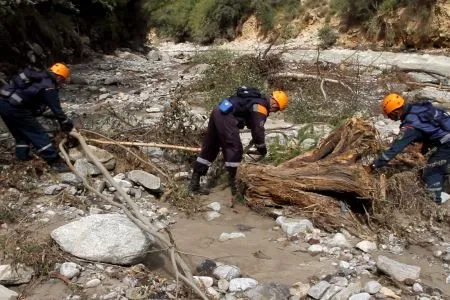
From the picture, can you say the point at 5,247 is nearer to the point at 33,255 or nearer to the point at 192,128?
the point at 33,255

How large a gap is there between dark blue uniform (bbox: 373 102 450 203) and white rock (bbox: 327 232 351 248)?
0.99 m

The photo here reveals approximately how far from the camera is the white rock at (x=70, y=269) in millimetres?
3529

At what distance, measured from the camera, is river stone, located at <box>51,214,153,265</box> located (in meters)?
3.68

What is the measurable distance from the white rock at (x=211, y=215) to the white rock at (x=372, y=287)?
6.10 ft

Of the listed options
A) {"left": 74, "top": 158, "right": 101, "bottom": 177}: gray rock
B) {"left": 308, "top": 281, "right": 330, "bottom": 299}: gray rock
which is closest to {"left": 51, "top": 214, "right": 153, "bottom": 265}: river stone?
{"left": 308, "top": 281, "right": 330, "bottom": 299}: gray rock

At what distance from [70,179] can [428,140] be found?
3775 mm

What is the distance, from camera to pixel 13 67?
11352 millimetres

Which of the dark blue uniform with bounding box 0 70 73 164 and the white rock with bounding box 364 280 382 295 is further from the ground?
the dark blue uniform with bounding box 0 70 73 164

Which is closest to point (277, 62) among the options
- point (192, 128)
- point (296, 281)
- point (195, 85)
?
point (195, 85)

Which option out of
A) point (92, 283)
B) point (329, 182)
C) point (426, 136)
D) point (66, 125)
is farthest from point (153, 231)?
point (426, 136)

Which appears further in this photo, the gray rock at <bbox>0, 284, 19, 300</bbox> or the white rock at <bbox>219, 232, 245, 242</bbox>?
the white rock at <bbox>219, 232, 245, 242</bbox>

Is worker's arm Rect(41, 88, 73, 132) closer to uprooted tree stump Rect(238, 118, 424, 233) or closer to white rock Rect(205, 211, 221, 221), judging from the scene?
white rock Rect(205, 211, 221, 221)

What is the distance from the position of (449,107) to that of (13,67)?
927 centimetres

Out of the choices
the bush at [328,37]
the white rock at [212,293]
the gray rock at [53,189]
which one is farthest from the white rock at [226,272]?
the bush at [328,37]
